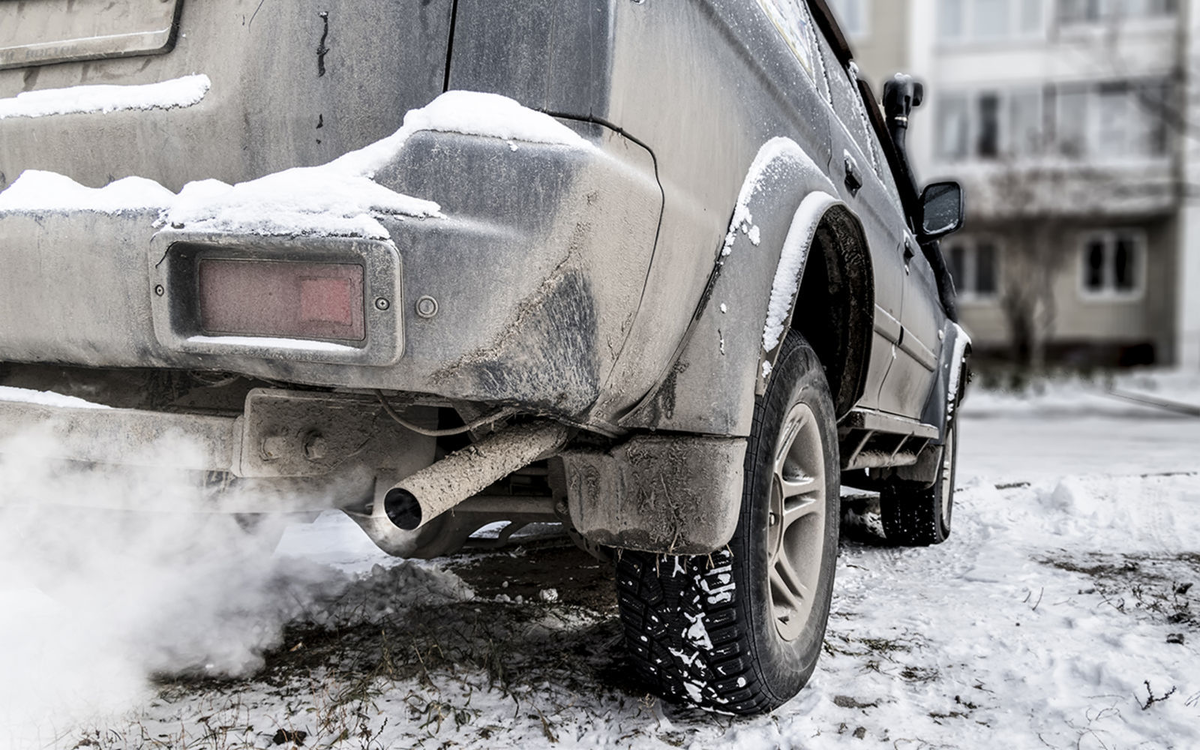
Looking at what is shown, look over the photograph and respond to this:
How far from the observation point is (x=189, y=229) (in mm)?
1469

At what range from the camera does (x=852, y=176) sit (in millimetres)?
2627

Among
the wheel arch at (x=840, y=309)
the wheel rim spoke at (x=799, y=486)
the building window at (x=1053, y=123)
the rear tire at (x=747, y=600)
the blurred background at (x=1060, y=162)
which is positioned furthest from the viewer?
the building window at (x=1053, y=123)

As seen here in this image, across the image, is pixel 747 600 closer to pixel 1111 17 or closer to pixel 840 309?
pixel 840 309

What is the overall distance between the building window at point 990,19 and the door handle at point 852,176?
22189 millimetres

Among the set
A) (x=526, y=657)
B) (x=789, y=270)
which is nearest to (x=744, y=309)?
(x=789, y=270)

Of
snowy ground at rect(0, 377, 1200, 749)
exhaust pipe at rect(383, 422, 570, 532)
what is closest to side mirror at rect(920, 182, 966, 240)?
snowy ground at rect(0, 377, 1200, 749)

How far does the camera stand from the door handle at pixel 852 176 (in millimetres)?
2592

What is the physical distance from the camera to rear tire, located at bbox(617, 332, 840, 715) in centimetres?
190

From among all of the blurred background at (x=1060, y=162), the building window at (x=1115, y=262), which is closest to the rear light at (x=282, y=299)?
the blurred background at (x=1060, y=162)

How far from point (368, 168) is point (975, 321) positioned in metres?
22.6

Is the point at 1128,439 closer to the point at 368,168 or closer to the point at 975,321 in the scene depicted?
the point at 368,168

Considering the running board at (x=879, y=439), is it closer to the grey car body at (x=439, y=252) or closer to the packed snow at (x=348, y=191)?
the grey car body at (x=439, y=252)

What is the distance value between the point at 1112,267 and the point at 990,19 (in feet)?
21.7

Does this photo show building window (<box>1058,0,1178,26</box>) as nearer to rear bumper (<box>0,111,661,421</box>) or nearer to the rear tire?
the rear tire
